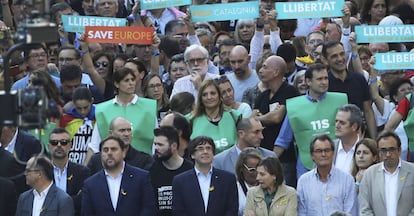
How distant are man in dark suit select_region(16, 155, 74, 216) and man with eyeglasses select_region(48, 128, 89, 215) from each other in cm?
32

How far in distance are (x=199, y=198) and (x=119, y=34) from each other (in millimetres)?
4027

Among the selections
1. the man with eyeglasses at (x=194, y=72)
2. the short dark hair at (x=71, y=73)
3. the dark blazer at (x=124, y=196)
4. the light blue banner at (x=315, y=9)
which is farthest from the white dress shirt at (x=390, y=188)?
the short dark hair at (x=71, y=73)

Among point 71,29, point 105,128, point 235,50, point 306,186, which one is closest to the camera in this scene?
point 306,186

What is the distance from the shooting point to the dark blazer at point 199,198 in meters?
18.3

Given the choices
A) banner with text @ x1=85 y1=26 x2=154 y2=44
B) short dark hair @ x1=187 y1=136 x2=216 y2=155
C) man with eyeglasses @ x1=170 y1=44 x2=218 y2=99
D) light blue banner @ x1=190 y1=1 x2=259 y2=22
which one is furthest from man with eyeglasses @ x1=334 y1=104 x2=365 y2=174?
banner with text @ x1=85 y1=26 x2=154 y2=44

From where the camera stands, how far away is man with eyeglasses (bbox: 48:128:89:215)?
18906mm

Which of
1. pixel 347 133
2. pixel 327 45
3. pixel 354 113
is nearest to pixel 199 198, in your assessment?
pixel 347 133

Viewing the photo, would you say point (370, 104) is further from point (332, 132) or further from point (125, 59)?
point (125, 59)

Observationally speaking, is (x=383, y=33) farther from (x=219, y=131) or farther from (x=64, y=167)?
(x=64, y=167)

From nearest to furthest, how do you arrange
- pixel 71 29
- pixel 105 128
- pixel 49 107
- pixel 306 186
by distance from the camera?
pixel 49 107
pixel 306 186
pixel 105 128
pixel 71 29

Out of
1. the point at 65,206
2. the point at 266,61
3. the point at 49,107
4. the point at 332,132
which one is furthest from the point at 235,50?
the point at 49,107

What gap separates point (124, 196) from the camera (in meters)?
18.4

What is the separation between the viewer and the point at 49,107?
14.1 metres

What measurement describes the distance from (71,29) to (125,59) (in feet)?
3.82
